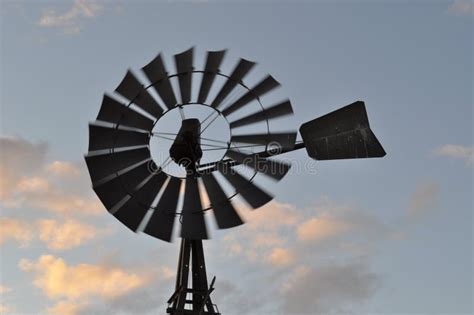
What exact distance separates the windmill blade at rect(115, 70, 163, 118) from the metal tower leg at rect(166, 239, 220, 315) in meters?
2.42

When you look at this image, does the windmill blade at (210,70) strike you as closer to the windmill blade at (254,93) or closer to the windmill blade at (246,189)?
the windmill blade at (254,93)

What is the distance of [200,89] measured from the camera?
1061 centimetres

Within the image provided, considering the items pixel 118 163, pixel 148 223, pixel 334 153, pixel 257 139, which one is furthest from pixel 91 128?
pixel 334 153

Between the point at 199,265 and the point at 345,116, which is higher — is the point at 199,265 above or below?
below

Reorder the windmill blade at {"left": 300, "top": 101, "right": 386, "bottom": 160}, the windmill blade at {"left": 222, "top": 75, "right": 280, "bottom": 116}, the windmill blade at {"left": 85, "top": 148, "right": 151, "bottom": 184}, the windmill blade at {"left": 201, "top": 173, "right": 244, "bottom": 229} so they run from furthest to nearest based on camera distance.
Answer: the windmill blade at {"left": 222, "top": 75, "right": 280, "bottom": 116} < the windmill blade at {"left": 300, "top": 101, "right": 386, "bottom": 160} < the windmill blade at {"left": 85, "top": 148, "right": 151, "bottom": 184} < the windmill blade at {"left": 201, "top": 173, "right": 244, "bottom": 229}

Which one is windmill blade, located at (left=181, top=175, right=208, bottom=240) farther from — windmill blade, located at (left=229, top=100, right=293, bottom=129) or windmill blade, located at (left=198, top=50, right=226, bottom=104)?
windmill blade, located at (left=198, top=50, right=226, bottom=104)

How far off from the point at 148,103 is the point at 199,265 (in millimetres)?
3007

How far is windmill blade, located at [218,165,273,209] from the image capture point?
32.2 ft

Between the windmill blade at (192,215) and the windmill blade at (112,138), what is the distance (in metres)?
1.12

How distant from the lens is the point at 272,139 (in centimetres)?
1058

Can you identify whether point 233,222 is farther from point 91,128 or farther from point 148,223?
point 91,128

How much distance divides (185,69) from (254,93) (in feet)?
4.21

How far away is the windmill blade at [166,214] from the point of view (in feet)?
32.5

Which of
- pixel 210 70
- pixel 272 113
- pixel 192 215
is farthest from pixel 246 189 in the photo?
pixel 210 70
